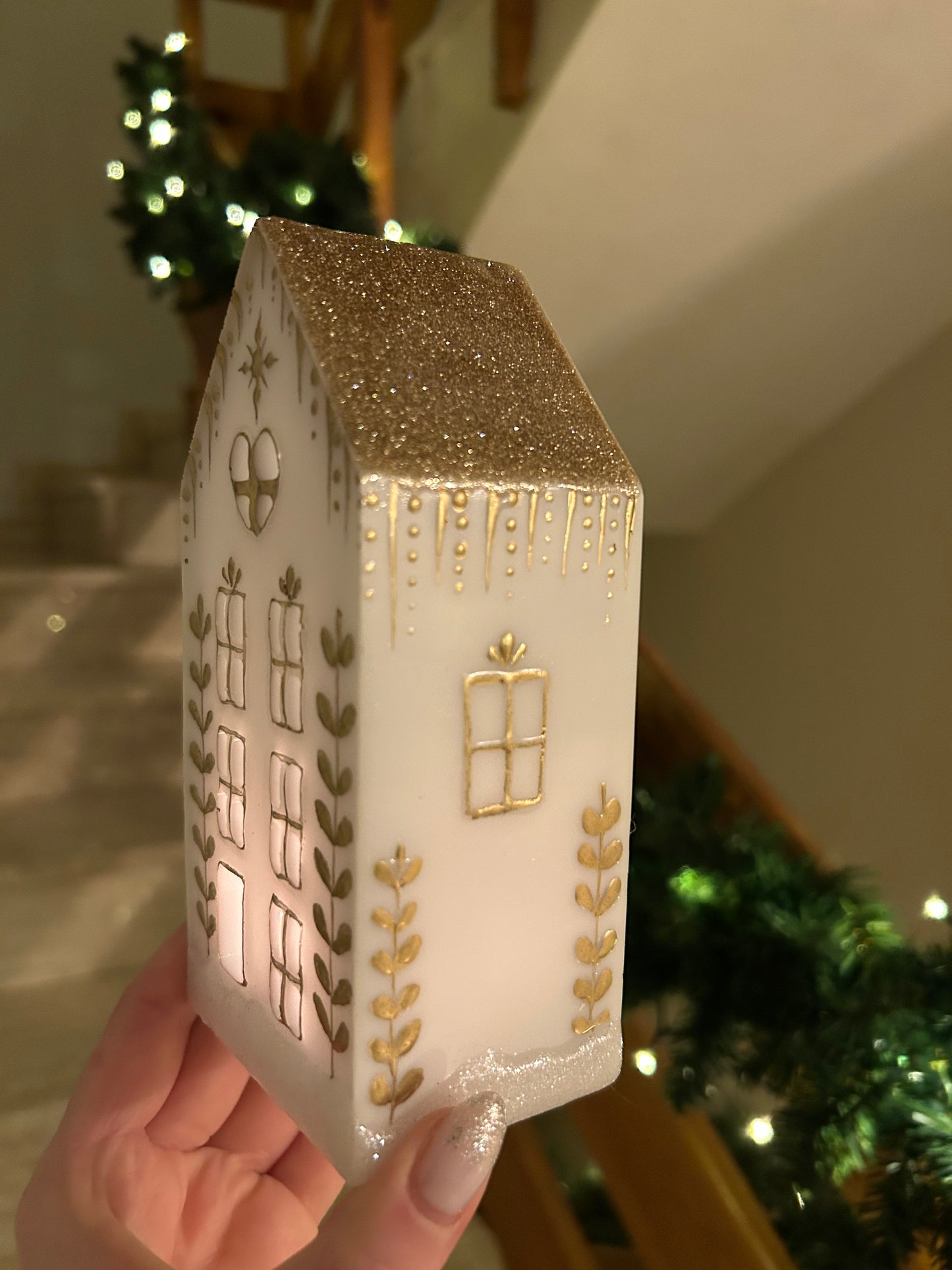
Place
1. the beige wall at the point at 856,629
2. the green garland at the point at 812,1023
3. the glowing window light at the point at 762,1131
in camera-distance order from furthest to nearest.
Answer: the beige wall at the point at 856,629 → the glowing window light at the point at 762,1131 → the green garland at the point at 812,1023

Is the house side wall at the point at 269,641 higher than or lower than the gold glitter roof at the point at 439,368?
lower

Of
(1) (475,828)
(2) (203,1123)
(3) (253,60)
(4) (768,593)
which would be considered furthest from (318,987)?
(3) (253,60)

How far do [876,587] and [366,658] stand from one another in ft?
5.33

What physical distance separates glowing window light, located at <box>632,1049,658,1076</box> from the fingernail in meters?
0.76

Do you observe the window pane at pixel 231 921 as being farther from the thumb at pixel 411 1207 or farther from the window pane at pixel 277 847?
the thumb at pixel 411 1207

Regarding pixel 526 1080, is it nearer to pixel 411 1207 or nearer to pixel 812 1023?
pixel 411 1207

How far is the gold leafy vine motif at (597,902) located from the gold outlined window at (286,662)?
18 centimetres

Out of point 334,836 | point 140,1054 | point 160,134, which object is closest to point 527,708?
point 334,836

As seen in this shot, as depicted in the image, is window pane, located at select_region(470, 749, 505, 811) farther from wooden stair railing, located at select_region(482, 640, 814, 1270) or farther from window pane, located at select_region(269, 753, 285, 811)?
wooden stair railing, located at select_region(482, 640, 814, 1270)

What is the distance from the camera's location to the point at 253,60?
251 cm

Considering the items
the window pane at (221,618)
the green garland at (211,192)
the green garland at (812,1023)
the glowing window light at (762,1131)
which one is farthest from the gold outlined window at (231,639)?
the green garland at (211,192)

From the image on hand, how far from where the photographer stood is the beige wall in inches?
65.2

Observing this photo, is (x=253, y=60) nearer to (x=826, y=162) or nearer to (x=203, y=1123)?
(x=826, y=162)

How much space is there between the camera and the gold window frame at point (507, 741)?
45 centimetres
